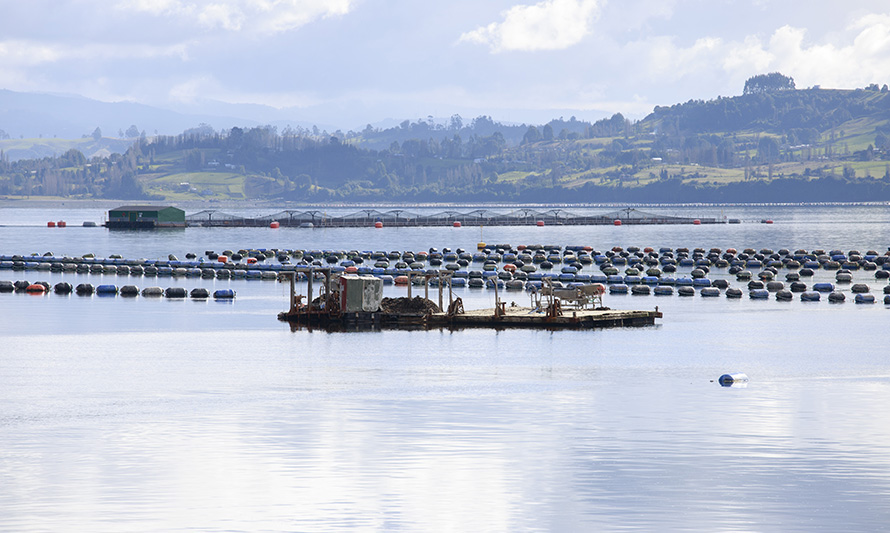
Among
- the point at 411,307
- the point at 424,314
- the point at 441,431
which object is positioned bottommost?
the point at 441,431

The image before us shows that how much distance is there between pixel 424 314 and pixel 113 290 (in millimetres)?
60967

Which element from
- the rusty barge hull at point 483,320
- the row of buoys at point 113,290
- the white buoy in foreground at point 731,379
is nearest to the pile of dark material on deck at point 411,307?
the rusty barge hull at point 483,320

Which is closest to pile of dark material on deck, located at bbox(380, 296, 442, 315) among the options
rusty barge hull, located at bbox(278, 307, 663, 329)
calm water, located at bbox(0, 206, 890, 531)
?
rusty barge hull, located at bbox(278, 307, 663, 329)

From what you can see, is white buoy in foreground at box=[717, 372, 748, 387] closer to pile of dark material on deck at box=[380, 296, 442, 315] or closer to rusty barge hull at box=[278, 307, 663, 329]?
rusty barge hull at box=[278, 307, 663, 329]

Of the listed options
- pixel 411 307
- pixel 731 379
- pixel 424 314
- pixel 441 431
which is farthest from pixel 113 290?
pixel 441 431

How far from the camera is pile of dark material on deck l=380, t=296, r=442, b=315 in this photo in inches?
4722

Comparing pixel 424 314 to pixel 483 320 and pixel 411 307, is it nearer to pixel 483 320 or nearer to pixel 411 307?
pixel 411 307

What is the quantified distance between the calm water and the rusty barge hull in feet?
8.39

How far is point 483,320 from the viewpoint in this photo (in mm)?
117000

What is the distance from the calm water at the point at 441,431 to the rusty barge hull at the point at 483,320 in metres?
2.56

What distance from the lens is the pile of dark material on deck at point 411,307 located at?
11994 centimetres

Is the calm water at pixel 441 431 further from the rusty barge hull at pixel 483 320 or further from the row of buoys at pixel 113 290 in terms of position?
the row of buoys at pixel 113 290

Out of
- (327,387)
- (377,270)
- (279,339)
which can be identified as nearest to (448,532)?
(327,387)

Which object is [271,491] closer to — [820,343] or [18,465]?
[18,465]
